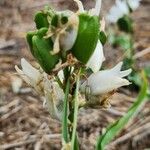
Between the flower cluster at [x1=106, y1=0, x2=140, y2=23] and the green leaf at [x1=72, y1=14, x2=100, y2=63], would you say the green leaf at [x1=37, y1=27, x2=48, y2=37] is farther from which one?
the flower cluster at [x1=106, y1=0, x2=140, y2=23]

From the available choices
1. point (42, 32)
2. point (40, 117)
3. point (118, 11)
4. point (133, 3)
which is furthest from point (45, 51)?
point (118, 11)

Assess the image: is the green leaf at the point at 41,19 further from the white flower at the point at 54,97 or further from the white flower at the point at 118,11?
the white flower at the point at 118,11

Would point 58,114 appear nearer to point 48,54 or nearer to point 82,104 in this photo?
point 82,104

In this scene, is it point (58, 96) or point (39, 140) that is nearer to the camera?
point (58, 96)

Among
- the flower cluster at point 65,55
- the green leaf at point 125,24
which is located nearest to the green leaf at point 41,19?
the flower cluster at point 65,55

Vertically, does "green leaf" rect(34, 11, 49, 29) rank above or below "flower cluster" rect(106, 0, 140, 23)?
above

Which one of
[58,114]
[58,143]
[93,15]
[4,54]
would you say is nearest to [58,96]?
[58,114]

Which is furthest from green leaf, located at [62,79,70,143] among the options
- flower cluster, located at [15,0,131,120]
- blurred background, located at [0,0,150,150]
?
blurred background, located at [0,0,150,150]
